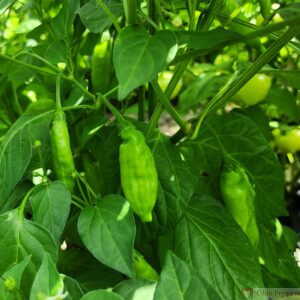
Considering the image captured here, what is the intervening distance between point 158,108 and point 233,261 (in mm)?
266

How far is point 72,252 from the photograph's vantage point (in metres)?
0.87

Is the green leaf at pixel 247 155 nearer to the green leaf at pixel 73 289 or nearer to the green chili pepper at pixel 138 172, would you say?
the green chili pepper at pixel 138 172

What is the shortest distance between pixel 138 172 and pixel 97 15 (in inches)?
10.0

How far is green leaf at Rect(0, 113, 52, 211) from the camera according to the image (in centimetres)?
69

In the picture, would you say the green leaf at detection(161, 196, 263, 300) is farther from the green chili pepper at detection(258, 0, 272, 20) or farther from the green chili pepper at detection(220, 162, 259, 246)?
the green chili pepper at detection(258, 0, 272, 20)

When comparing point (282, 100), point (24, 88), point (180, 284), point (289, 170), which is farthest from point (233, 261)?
point (289, 170)

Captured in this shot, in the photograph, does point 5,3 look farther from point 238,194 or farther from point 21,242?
point 238,194

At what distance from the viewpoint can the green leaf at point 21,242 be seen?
63 centimetres

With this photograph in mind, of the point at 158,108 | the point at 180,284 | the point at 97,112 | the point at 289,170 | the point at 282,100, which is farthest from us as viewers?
the point at 289,170

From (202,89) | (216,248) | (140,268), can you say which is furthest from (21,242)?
(202,89)

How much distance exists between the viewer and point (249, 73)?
670mm

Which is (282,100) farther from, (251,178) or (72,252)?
(72,252)

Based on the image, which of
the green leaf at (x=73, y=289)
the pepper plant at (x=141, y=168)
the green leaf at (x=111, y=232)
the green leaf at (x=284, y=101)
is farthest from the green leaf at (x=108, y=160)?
the green leaf at (x=284, y=101)

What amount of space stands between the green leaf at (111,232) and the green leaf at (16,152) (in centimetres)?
11
